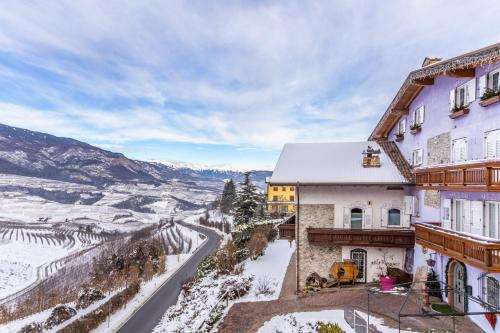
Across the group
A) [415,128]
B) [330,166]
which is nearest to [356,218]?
[330,166]

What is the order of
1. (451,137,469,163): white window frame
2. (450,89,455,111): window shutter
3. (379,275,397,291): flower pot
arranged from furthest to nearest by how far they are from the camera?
(379,275,397,291): flower pot → (450,89,455,111): window shutter → (451,137,469,163): white window frame

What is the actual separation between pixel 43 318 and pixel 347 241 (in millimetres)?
36570

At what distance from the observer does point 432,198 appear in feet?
59.1

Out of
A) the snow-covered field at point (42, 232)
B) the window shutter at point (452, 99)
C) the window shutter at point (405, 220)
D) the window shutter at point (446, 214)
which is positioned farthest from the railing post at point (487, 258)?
the snow-covered field at point (42, 232)

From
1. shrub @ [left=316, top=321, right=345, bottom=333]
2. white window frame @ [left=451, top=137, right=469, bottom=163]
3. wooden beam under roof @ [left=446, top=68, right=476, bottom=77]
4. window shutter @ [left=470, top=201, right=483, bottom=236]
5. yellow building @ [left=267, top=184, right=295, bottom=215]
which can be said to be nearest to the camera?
window shutter @ [left=470, top=201, right=483, bottom=236]

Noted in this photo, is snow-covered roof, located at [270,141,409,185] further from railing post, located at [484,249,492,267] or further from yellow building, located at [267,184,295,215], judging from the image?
yellow building, located at [267,184,295,215]

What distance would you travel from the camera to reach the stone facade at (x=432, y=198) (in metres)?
17.2

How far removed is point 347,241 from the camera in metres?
20.4

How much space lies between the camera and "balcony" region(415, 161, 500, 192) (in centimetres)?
1138

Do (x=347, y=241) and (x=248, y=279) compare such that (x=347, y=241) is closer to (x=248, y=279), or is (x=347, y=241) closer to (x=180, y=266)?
(x=248, y=279)

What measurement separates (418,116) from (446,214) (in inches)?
282

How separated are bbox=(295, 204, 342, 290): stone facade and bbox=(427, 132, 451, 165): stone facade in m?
6.76

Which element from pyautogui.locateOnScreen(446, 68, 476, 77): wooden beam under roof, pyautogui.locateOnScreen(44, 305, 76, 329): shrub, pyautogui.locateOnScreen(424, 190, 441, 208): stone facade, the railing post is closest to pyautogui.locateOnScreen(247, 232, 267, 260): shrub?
pyautogui.locateOnScreen(424, 190, 441, 208): stone facade

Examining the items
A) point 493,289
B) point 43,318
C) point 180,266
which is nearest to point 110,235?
point 180,266
